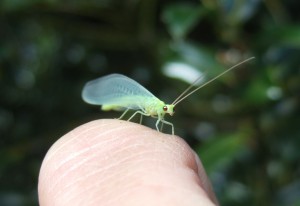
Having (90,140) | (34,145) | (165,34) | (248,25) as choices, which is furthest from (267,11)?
(90,140)

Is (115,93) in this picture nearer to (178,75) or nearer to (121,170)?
(178,75)

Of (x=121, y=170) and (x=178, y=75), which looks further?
(x=178, y=75)

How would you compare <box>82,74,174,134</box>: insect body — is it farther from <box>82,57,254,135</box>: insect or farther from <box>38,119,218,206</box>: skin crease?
<box>38,119,218,206</box>: skin crease

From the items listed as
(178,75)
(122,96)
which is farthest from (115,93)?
(178,75)

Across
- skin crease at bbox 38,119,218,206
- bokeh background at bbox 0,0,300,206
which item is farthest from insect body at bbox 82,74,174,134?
skin crease at bbox 38,119,218,206

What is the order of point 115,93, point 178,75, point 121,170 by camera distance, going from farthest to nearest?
point 178,75, point 115,93, point 121,170

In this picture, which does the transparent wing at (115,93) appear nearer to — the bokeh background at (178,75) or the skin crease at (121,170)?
the bokeh background at (178,75)
